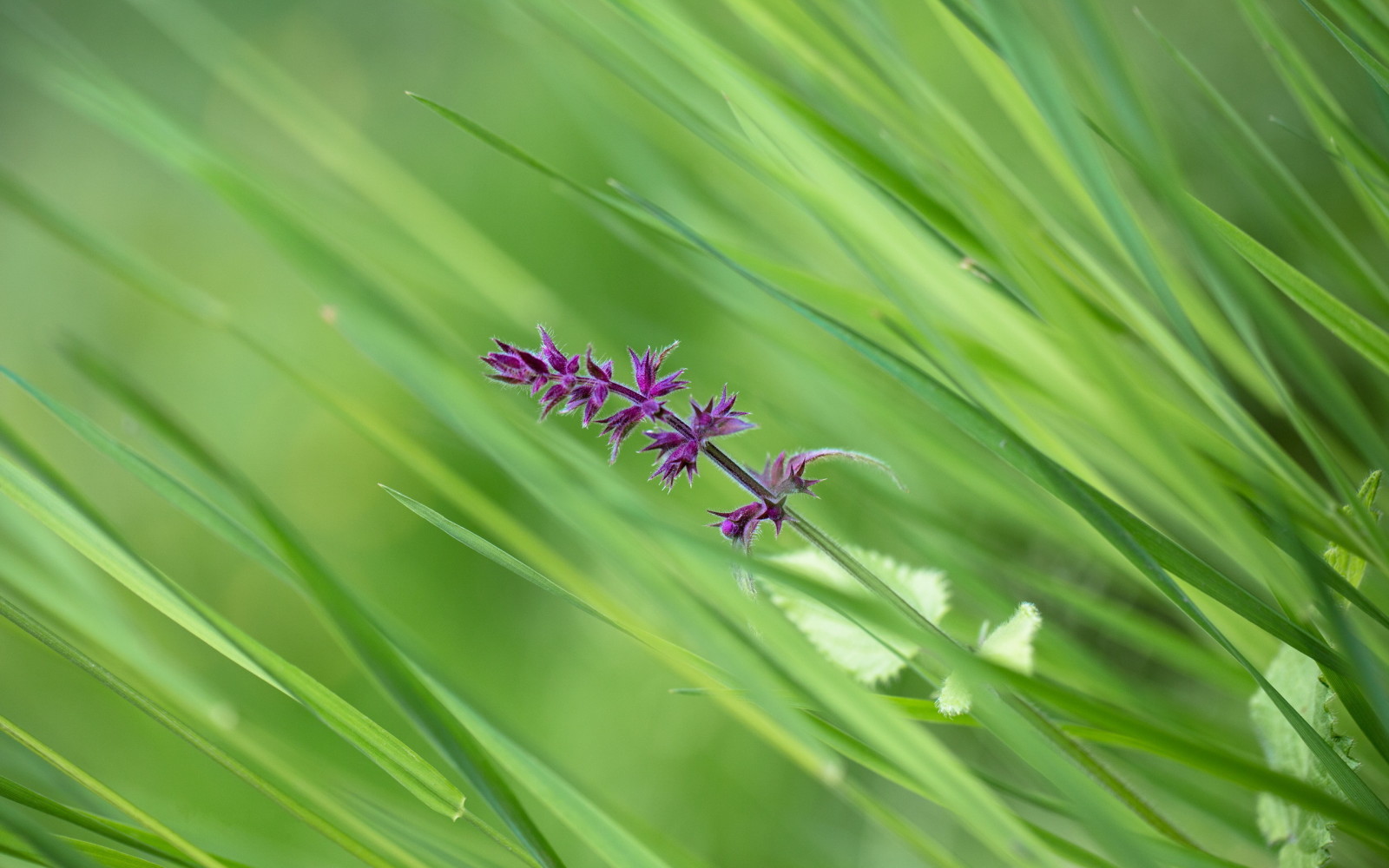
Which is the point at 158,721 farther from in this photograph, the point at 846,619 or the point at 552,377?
the point at 846,619

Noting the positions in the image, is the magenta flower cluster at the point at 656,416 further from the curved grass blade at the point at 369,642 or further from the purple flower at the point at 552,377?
the curved grass blade at the point at 369,642

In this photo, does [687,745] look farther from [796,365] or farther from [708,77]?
[708,77]

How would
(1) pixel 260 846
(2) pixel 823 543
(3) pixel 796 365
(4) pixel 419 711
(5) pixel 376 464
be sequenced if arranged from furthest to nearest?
(5) pixel 376 464, (1) pixel 260 846, (3) pixel 796 365, (2) pixel 823 543, (4) pixel 419 711

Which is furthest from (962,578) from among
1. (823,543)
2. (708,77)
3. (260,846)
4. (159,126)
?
(260,846)

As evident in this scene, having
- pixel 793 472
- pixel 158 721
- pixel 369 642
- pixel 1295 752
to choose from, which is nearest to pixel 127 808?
pixel 158 721

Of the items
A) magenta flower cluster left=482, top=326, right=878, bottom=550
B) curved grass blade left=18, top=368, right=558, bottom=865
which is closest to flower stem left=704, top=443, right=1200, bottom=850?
magenta flower cluster left=482, top=326, right=878, bottom=550

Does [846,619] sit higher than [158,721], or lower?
higher

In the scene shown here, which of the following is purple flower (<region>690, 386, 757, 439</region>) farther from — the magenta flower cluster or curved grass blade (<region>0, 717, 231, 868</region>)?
Result: curved grass blade (<region>0, 717, 231, 868</region>)
